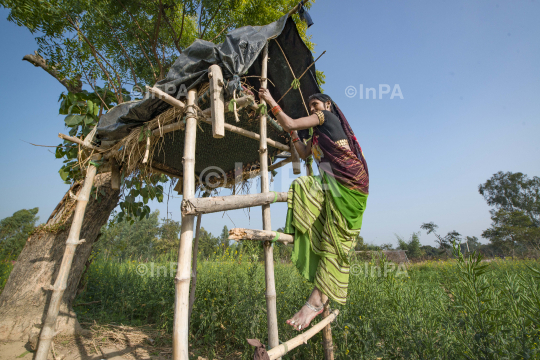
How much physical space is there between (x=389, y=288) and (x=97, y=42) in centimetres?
702

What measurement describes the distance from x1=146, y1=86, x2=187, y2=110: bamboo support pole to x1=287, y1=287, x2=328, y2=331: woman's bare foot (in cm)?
195

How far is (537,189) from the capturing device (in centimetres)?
3816

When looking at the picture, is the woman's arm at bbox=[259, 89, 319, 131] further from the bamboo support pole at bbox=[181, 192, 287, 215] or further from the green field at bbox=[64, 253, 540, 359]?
the green field at bbox=[64, 253, 540, 359]

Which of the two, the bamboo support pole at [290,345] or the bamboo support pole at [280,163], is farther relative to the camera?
the bamboo support pole at [280,163]

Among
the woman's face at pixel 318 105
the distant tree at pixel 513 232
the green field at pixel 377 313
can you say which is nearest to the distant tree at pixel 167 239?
the green field at pixel 377 313

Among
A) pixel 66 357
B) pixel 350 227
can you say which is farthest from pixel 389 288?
pixel 66 357

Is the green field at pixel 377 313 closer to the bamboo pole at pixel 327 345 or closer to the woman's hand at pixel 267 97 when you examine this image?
the bamboo pole at pixel 327 345

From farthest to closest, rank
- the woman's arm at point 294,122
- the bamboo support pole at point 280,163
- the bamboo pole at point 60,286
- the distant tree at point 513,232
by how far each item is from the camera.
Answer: the distant tree at point 513,232 < the bamboo support pole at point 280,163 < the bamboo pole at point 60,286 < the woman's arm at point 294,122

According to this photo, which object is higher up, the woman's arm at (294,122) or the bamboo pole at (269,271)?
the woman's arm at (294,122)

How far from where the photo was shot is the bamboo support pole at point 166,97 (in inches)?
87.1

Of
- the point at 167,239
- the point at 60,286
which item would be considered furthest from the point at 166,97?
the point at 167,239

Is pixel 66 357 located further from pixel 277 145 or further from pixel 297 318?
pixel 277 145

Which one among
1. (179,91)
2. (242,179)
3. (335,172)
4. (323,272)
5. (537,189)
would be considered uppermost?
(537,189)

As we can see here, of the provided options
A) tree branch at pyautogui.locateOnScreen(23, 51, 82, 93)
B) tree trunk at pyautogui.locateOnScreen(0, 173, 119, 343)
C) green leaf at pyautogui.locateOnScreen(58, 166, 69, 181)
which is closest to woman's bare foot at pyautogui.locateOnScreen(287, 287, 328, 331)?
tree trunk at pyautogui.locateOnScreen(0, 173, 119, 343)
